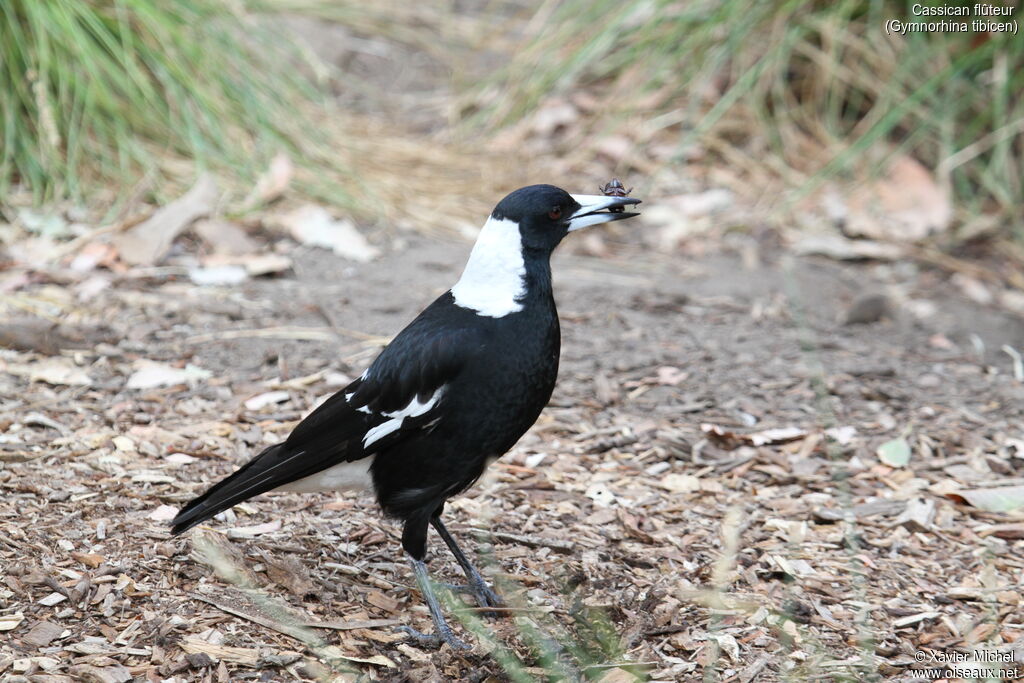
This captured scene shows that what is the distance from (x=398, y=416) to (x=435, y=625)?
0.42 metres

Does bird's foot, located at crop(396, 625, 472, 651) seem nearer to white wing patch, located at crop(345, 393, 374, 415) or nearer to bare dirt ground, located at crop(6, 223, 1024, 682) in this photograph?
bare dirt ground, located at crop(6, 223, 1024, 682)

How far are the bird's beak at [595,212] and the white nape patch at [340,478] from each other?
0.66 m

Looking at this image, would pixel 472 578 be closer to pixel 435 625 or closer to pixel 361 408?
pixel 435 625

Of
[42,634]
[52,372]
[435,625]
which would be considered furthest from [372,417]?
[52,372]

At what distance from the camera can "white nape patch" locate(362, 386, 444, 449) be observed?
2.24 m

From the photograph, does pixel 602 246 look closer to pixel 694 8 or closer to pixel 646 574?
pixel 694 8

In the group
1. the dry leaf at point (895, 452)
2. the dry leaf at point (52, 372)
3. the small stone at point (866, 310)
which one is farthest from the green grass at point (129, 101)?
the dry leaf at point (895, 452)

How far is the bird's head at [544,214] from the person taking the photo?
7.78 ft

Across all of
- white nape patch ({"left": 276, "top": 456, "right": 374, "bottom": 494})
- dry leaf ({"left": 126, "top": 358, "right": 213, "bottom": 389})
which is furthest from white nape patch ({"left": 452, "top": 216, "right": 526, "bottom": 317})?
dry leaf ({"left": 126, "top": 358, "right": 213, "bottom": 389})

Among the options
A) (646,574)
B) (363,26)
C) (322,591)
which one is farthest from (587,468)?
(363,26)

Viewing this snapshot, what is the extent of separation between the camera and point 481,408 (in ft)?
7.23

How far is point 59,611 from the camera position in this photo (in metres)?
2.11

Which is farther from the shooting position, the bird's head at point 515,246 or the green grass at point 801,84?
the green grass at point 801,84

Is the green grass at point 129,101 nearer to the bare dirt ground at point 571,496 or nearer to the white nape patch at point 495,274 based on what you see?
the bare dirt ground at point 571,496
